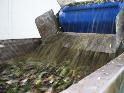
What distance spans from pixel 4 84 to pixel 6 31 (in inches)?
281

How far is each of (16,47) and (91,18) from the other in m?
1.36

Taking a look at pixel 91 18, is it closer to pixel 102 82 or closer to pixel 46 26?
pixel 46 26

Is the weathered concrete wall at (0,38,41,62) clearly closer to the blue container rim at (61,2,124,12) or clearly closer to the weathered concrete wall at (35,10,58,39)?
the weathered concrete wall at (35,10,58,39)

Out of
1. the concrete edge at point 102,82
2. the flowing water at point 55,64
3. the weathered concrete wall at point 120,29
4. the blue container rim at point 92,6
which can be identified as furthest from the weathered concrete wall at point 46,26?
the concrete edge at point 102,82

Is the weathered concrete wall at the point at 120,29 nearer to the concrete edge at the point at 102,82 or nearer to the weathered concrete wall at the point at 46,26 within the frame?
the weathered concrete wall at the point at 46,26

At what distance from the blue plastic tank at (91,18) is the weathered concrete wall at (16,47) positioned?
0.66m

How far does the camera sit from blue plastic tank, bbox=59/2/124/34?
14.9ft

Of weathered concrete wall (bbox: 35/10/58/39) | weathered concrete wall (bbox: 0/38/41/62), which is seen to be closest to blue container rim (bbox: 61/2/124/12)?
weathered concrete wall (bbox: 35/10/58/39)

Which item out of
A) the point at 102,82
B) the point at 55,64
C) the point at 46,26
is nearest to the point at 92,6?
the point at 46,26

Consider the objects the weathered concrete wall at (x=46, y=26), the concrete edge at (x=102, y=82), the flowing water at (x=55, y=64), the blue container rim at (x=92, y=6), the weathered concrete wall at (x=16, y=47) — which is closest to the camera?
the concrete edge at (x=102, y=82)

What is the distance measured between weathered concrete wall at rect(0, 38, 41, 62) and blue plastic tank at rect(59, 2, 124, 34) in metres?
0.66

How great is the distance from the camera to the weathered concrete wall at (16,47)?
15.2 feet

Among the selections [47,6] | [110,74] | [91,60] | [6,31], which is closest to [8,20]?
[6,31]

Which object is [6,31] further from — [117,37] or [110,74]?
[110,74]
